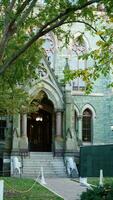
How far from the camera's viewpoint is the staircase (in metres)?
33.2

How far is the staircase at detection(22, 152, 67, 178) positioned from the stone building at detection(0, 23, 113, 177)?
43 centimetres

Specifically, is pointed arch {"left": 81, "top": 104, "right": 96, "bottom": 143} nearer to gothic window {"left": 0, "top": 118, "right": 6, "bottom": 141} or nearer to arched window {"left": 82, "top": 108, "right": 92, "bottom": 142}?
arched window {"left": 82, "top": 108, "right": 92, "bottom": 142}

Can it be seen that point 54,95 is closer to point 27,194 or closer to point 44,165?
point 44,165

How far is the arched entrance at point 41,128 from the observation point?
40.1 m

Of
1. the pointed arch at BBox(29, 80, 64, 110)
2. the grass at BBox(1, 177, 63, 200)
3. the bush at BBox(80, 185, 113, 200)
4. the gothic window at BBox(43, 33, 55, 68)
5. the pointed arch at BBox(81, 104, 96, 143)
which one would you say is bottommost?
the grass at BBox(1, 177, 63, 200)

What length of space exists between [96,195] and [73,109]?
27.2 meters

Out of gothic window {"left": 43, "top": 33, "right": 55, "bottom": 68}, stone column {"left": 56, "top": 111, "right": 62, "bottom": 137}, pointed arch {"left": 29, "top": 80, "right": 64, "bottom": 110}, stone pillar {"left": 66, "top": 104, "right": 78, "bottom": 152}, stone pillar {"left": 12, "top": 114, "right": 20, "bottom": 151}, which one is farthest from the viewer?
gothic window {"left": 43, "top": 33, "right": 55, "bottom": 68}

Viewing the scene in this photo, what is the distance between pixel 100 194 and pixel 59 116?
987 inches

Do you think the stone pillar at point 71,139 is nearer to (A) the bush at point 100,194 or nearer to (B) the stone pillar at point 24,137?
(B) the stone pillar at point 24,137

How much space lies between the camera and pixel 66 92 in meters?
37.0

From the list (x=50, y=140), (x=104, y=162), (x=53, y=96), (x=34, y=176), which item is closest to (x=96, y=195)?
(x=104, y=162)

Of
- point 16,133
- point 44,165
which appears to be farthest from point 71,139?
point 16,133

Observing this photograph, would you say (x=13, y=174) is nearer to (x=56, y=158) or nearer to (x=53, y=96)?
(x=56, y=158)

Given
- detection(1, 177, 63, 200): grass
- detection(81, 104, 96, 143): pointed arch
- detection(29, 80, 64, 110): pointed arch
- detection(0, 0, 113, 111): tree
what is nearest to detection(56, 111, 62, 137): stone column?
detection(29, 80, 64, 110): pointed arch
